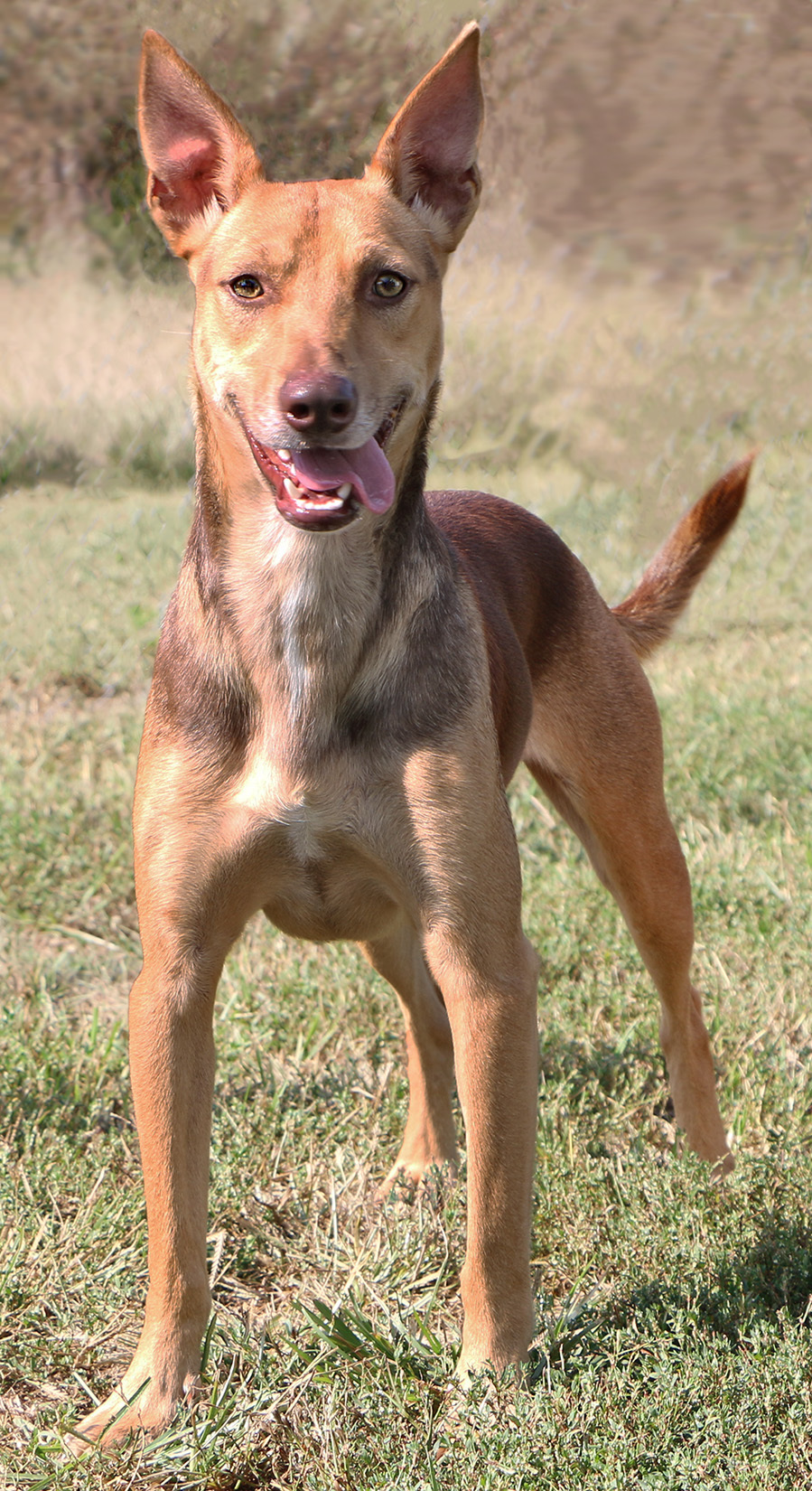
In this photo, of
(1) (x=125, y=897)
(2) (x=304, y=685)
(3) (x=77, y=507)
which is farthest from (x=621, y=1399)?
(3) (x=77, y=507)

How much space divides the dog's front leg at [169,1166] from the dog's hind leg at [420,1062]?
879 mm

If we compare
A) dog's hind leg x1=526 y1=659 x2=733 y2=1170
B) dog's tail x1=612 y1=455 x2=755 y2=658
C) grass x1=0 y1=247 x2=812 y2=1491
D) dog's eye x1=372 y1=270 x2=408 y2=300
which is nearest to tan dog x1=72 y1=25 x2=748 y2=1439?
dog's eye x1=372 y1=270 x2=408 y2=300

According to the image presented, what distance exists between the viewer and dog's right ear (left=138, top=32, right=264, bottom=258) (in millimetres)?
2727

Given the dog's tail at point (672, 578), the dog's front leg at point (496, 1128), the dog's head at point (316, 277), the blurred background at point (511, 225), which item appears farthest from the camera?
the blurred background at point (511, 225)

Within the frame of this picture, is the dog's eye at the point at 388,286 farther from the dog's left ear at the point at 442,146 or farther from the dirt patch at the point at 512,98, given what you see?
the dirt patch at the point at 512,98

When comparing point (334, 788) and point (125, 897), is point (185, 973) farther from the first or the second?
point (125, 897)

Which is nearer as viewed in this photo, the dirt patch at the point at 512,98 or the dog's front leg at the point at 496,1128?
the dog's front leg at the point at 496,1128

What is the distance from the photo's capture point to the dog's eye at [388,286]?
2.62 metres

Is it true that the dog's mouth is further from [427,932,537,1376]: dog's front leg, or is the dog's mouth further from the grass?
the grass

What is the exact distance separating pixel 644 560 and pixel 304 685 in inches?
238

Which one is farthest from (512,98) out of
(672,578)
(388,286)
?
(388,286)

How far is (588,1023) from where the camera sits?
13.5 ft

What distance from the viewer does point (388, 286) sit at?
264cm

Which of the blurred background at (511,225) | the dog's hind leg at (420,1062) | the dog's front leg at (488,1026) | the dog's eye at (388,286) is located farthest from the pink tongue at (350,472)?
the blurred background at (511,225)
